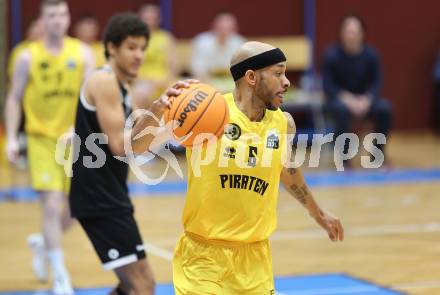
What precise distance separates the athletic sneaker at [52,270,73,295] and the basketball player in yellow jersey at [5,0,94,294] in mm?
136

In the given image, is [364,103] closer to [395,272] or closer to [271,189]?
[395,272]

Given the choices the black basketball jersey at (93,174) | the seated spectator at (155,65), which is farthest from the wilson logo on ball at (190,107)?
the seated spectator at (155,65)

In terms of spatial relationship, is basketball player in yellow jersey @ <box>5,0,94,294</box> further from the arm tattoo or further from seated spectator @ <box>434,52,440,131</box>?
seated spectator @ <box>434,52,440,131</box>

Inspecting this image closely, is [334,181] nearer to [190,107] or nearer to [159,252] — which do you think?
[159,252]

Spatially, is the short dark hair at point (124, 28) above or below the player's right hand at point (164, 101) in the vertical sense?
above

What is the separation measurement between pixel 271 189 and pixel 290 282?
2.71 m

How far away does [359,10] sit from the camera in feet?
53.6

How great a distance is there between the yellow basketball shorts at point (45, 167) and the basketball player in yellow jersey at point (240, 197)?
2.63 meters

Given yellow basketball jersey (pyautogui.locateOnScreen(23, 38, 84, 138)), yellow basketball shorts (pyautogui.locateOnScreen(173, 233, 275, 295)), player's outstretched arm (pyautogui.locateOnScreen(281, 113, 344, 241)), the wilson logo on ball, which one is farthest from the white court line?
the wilson logo on ball

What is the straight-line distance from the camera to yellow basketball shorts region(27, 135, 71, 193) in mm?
6855

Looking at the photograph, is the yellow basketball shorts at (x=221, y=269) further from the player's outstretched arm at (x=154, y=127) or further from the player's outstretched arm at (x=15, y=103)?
the player's outstretched arm at (x=15, y=103)

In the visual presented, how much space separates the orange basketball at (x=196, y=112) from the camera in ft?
13.3

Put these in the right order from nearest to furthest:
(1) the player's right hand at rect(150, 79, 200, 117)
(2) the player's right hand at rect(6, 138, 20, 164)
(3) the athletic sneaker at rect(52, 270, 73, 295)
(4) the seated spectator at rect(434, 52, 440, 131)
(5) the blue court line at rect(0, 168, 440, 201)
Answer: (1) the player's right hand at rect(150, 79, 200, 117) < (3) the athletic sneaker at rect(52, 270, 73, 295) < (2) the player's right hand at rect(6, 138, 20, 164) < (5) the blue court line at rect(0, 168, 440, 201) < (4) the seated spectator at rect(434, 52, 440, 131)

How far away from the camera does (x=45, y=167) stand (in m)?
6.88
